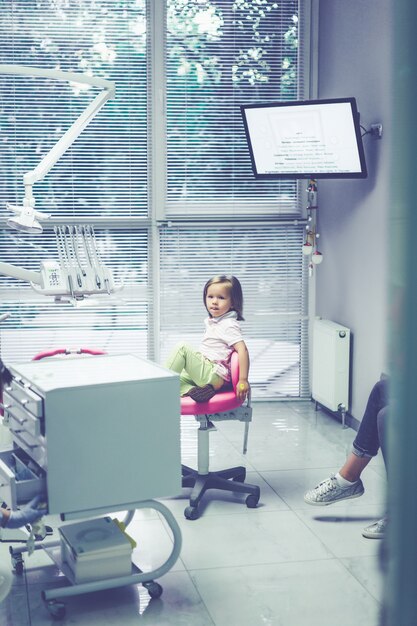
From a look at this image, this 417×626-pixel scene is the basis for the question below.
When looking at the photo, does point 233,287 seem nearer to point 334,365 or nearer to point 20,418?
point 334,365

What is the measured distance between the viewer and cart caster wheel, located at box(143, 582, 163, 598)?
2619 millimetres

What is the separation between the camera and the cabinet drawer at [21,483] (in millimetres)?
2303

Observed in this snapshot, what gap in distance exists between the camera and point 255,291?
204 inches

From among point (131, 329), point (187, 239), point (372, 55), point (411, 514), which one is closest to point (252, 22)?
point (372, 55)

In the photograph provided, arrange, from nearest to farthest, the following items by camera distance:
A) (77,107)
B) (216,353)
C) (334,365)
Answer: (216,353) < (334,365) < (77,107)

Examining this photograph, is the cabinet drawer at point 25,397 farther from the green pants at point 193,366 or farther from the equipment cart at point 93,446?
the green pants at point 193,366

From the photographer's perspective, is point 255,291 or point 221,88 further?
point 255,291

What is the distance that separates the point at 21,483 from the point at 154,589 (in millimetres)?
627

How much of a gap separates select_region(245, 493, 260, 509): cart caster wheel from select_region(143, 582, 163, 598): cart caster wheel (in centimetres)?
88

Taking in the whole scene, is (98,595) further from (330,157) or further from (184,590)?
(330,157)

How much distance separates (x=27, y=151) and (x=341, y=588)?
3278 mm

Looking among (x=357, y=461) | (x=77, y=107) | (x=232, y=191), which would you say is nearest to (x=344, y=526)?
(x=357, y=461)

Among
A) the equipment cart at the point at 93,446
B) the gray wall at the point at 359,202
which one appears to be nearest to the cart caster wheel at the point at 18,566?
the equipment cart at the point at 93,446

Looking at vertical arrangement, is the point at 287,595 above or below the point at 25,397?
below
